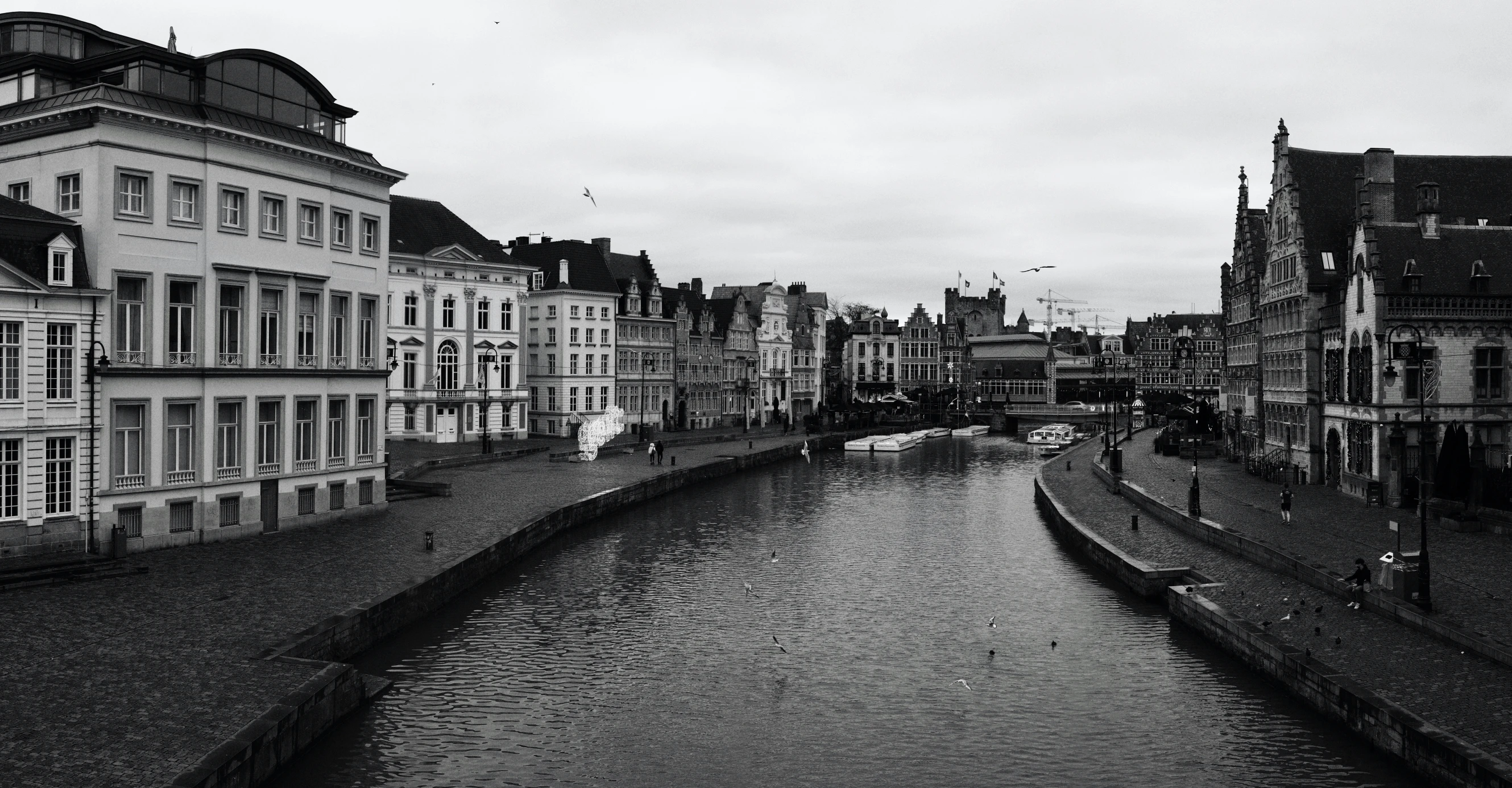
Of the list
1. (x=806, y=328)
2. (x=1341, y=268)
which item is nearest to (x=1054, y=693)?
(x=1341, y=268)

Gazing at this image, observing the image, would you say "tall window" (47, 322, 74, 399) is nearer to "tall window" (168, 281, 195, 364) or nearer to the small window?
"tall window" (168, 281, 195, 364)

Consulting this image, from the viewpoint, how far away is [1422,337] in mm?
39719

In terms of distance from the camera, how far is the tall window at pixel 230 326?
109 feet

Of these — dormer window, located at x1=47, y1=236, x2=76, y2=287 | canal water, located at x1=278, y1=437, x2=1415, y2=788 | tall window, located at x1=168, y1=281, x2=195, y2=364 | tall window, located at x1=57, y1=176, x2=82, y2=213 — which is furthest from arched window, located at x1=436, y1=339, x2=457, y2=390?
dormer window, located at x1=47, y1=236, x2=76, y2=287

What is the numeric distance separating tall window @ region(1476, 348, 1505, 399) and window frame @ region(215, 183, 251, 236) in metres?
42.8

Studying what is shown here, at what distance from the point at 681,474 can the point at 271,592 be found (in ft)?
114

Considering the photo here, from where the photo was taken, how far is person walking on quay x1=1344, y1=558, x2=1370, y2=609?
82.3ft

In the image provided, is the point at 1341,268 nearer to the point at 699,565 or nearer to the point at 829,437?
the point at 699,565

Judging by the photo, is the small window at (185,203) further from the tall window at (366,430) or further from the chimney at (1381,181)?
the chimney at (1381,181)

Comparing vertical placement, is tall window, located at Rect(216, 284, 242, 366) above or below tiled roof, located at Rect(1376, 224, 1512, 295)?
below

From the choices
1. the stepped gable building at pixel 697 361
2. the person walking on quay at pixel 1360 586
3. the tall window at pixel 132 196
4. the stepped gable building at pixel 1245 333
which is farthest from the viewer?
the stepped gable building at pixel 697 361

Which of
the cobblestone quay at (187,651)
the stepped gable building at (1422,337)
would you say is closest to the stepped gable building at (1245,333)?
the stepped gable building at (1422,337)

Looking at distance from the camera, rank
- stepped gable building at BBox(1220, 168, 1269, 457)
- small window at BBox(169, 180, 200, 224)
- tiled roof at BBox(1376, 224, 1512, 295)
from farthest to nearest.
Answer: stepped gable building at BBox(1220, 168, 1269, 457)
tiled roof at BBox(1376, 224, 1512, 295)
small window at BBox(169, 180, 200, 224)

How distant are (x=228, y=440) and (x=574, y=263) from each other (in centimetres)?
5432
